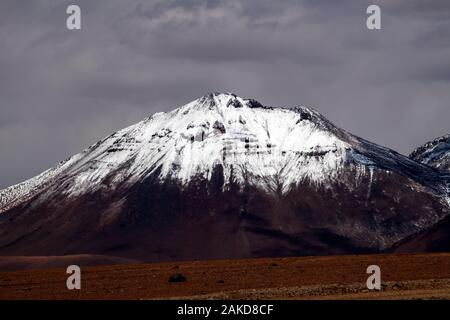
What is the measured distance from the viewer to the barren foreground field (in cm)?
6819

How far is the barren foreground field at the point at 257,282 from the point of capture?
68.2 metres

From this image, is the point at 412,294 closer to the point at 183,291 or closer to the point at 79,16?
the point at 183,291

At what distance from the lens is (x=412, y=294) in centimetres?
6419

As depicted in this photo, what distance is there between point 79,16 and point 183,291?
29.4 metres

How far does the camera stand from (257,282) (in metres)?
84.4

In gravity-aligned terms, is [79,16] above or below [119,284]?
above
